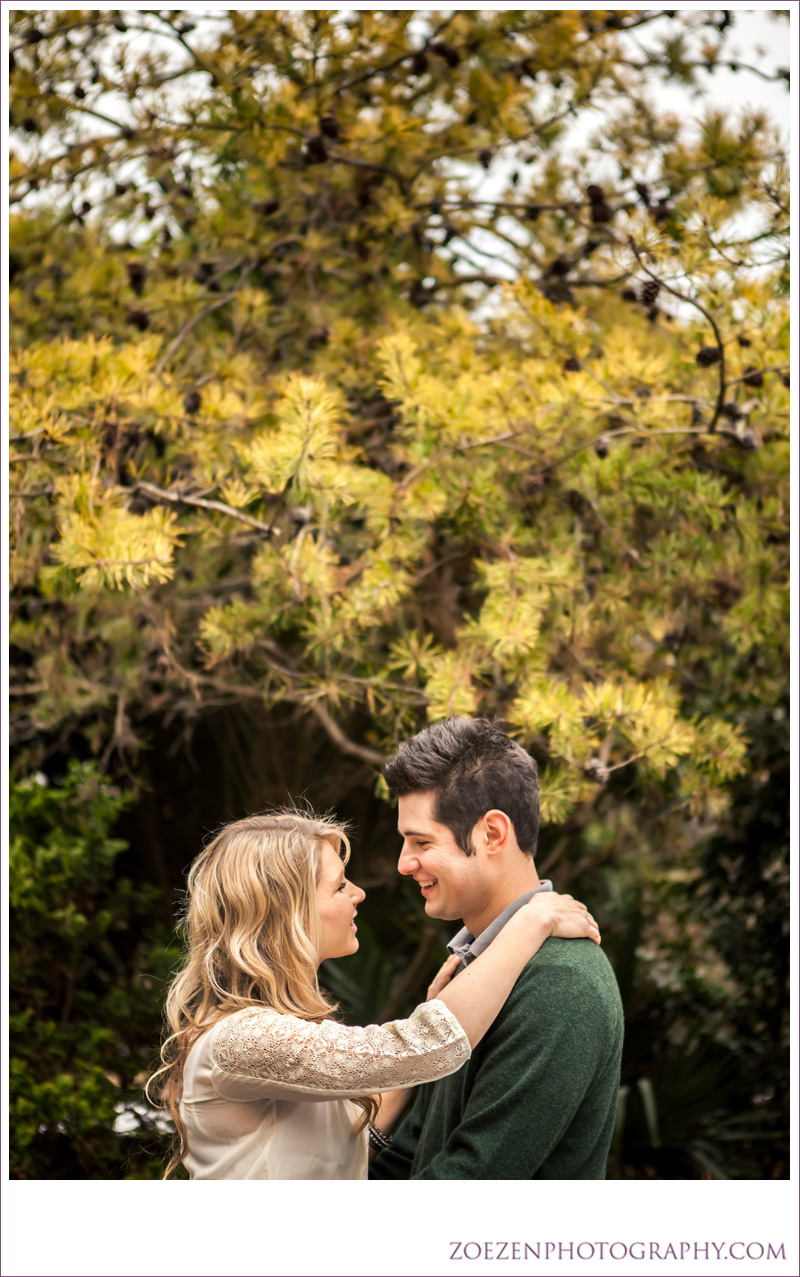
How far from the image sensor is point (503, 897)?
1.72 meters

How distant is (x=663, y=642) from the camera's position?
9.14 feet

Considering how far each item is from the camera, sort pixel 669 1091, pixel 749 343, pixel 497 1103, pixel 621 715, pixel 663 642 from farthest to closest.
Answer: pixel 669 1091 → pixel 663 642 → pixel 749 343 → pixel 621 715 → pixel 497 1103

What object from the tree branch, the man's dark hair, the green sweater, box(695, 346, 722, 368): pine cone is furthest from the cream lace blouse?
box(695, 346, 722, 368): pine cone

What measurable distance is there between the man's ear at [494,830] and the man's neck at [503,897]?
0.23 ft

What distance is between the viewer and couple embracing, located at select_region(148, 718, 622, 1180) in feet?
4.79

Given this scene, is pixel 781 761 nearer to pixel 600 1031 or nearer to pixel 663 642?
pixel 663 642

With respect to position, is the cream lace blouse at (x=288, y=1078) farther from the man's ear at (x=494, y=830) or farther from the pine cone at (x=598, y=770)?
the pine cone at (x=598, y=770)

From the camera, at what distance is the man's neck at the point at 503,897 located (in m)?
1.72

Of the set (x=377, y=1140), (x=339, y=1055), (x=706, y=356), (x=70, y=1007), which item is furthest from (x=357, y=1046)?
→ (x=70, y=1007)

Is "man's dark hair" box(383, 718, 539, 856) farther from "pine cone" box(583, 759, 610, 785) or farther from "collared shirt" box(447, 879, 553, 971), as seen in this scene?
"pine cone" box(583, 759, 610, 785)

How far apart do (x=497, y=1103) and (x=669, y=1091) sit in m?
2.37

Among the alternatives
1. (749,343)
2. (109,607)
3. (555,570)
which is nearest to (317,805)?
(109,607)

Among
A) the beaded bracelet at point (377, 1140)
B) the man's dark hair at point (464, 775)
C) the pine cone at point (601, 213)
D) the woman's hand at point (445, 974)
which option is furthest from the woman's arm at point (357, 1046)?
the pine cone at point (601, 213)

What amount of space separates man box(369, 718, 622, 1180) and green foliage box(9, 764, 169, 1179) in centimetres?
159
